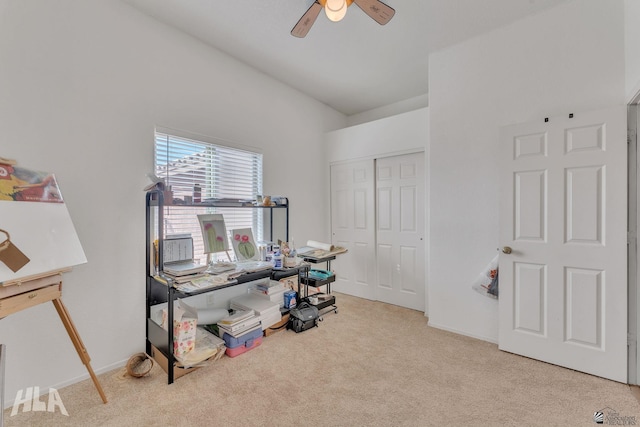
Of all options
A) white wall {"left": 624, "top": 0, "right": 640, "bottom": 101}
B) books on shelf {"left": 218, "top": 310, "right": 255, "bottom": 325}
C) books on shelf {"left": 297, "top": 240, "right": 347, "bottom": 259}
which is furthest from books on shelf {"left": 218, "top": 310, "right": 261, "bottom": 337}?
white wall {"left": 624, "top": 0, "right": 640, "bottom": 101}

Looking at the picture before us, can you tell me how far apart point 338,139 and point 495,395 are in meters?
3.40

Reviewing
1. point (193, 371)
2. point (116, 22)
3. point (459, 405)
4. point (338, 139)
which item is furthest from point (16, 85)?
point (459, 405)

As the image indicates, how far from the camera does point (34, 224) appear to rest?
55.4 inches

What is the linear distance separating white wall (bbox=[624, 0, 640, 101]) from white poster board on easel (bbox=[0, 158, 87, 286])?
12.2ft

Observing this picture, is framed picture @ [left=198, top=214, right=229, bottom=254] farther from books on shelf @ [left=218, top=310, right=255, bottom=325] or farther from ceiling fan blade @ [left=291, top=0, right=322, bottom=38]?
ceiling fan blade @ [left=291, top=0, right=322, bottom=38]

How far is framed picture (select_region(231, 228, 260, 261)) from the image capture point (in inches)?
104

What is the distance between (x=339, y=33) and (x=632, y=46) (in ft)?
7.13

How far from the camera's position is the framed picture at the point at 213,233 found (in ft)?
7.94

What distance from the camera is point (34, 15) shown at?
1.73 metres

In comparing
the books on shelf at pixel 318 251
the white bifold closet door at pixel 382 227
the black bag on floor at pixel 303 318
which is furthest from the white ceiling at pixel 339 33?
the black bag on floor at pixel 303 318

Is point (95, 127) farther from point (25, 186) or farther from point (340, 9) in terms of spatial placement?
point (340, 9)

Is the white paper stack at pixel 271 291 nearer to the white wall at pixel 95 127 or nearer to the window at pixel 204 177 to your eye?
the window at pixel 204 177

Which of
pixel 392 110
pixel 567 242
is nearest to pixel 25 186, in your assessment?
pixel 567 242

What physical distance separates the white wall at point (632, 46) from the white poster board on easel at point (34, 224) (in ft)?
12.2
